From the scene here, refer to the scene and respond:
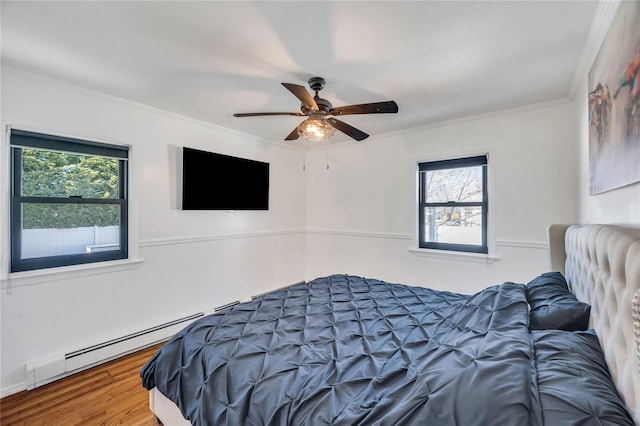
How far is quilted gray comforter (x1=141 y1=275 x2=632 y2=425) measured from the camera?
33.6 inches

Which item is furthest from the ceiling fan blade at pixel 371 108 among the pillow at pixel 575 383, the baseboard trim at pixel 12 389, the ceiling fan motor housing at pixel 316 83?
the baseboard trim at pixel 12 389

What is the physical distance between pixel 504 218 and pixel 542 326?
1967 millimetres

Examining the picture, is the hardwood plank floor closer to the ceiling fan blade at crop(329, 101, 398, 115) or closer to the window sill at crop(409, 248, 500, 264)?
the ceiling fan blade at crop(329, 101, 398, 115)

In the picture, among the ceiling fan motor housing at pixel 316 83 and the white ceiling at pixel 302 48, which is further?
the ceiling fan motor housing at pixel 316 83

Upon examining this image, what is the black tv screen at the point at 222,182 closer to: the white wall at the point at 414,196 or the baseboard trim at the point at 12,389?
the white wall at the point at 414,196

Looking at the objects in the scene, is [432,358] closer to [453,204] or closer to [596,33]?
[596,33]

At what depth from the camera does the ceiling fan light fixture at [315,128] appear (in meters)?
2.22

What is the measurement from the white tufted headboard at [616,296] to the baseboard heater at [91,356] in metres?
3.38

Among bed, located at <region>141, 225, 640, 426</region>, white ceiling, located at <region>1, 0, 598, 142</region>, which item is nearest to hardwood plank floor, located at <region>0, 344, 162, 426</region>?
bed, located at <region>141, 225, 640, 426</region>

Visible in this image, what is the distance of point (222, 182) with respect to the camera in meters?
3.49

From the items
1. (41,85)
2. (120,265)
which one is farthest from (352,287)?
(41,85)

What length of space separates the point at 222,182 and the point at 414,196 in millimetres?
2434

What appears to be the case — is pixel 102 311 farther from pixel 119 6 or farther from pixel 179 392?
pixel 119 6

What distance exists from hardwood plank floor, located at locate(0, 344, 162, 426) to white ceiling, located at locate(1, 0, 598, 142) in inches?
96.9
